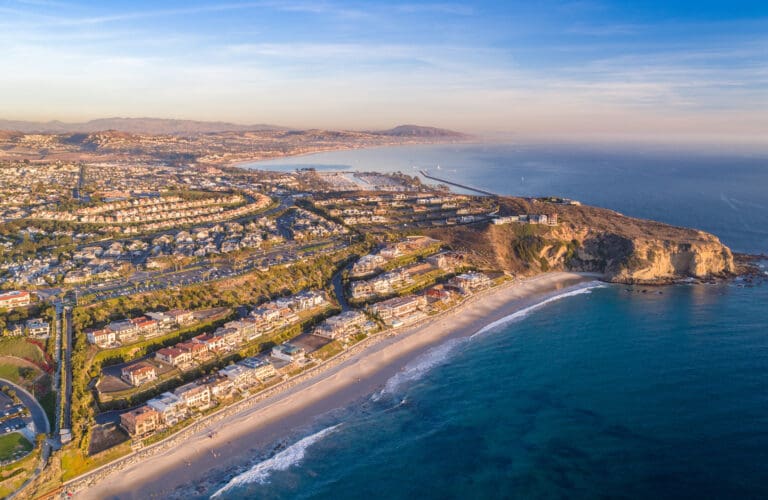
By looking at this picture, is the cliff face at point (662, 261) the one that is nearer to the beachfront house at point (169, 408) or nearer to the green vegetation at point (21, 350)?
the beachfront house at point (169, 408)

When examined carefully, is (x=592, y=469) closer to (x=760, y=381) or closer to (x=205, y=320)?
(x=760, y=381)

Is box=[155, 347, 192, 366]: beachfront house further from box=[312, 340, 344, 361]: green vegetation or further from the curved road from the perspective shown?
box=[312, 340, 344, 361]: green vegetation

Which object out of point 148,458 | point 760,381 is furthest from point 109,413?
point 760,381

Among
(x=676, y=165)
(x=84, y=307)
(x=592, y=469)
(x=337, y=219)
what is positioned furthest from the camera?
(x=676, y=165)

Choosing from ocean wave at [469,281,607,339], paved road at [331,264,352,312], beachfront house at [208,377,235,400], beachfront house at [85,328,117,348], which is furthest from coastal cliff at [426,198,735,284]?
beachfront house at [85,328,117,348]

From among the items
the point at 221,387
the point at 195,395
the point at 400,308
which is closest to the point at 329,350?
the point at 221,387

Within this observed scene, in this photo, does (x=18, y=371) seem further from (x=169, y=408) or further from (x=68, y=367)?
(x=169, y=408)

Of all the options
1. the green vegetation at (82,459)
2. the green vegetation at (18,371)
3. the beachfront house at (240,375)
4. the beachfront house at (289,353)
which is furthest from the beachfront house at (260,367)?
the green vegetation at (18,371)
